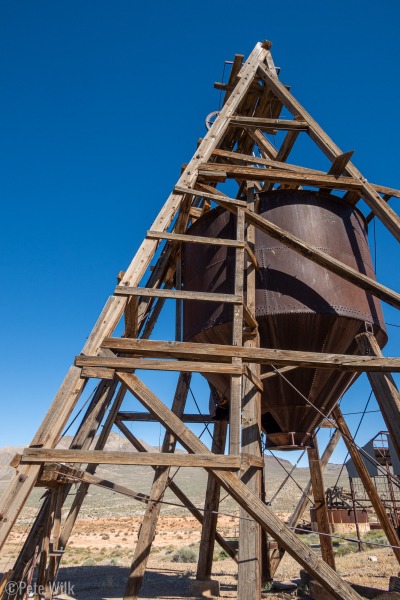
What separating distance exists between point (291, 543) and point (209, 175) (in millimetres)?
5242

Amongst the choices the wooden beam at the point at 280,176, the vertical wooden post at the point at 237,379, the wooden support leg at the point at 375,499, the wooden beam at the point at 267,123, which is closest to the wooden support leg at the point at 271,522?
the vertical wooden post at the point at 237,379

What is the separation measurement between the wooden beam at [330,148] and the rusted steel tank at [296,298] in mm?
458

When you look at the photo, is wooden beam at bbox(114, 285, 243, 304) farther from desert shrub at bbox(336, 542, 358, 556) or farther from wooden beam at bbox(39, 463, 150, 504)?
desert shrub at bbox(336, 542, 358, 556)

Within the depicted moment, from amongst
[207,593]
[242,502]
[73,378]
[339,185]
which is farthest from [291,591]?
[339,185]

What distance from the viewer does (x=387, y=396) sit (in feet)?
19.0

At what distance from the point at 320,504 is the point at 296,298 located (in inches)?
208

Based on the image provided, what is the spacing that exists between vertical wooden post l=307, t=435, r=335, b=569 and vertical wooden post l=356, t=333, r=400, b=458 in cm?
409

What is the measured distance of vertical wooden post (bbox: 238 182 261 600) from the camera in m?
4.36

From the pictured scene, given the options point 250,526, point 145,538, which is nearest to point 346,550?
point 145,538

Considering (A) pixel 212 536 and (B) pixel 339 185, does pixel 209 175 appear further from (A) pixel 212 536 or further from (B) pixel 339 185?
(A) pixel 212 536

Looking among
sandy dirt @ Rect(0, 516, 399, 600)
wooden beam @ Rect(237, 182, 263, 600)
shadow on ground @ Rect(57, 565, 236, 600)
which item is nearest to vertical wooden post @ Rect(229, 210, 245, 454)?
wooden beam @ Rect(237, 182, 263, 600)

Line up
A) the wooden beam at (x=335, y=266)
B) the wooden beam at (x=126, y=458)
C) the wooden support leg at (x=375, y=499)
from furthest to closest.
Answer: the wooden support leg at (x=375, y=499) → the wooden beam at (x=335, y=266) → the wooden beam at (x=126, y=458)

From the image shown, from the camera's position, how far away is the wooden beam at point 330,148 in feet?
23.4

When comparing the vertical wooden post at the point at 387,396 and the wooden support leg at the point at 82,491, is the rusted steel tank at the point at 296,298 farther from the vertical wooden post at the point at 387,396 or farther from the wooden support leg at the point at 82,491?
the wooden support leg at the point at 82,491
